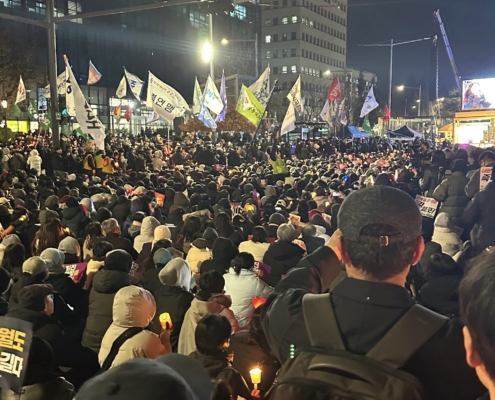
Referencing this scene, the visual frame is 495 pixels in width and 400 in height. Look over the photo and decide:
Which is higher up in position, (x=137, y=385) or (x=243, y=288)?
(x=137, y=385)

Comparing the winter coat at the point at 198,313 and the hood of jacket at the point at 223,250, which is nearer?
the winter coat at the point at 198,313

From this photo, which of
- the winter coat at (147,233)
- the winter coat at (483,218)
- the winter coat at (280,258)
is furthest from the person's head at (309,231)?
the winter coat at (147,233)

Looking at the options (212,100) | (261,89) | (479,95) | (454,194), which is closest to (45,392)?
(454,194)

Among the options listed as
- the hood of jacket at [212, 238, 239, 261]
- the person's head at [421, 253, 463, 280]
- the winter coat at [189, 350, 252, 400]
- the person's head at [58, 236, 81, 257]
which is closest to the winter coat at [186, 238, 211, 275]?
the hood of jacket at [212, 238, 239, 261]

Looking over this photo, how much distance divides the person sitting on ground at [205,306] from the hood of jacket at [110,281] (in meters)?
0.84

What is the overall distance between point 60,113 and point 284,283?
15.6 m

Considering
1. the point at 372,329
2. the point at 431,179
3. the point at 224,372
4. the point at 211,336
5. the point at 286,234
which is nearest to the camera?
the point at 372,329

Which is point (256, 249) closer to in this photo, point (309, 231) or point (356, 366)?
point (309, 231)

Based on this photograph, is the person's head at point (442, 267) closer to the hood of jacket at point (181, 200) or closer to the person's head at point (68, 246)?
the person's head at point (68, 246)

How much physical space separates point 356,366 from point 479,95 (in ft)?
109

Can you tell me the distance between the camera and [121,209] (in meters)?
9.73

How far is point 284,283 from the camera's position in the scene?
7.83 feet

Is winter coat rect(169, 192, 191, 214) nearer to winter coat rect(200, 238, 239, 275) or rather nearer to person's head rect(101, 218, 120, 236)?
person's head rect(101, 218, 120, 236)

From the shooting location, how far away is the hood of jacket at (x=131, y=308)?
4.24 metres
